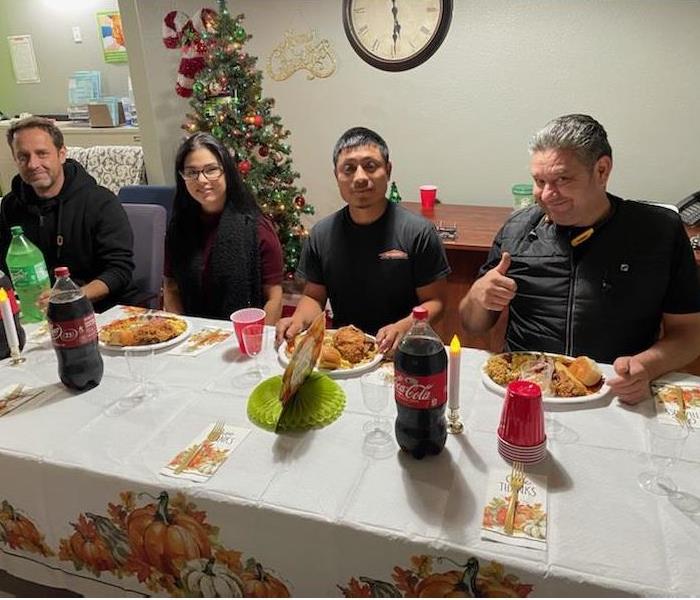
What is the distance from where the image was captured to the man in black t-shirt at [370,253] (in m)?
1.80

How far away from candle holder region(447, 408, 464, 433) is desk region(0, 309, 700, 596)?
0.03 meters

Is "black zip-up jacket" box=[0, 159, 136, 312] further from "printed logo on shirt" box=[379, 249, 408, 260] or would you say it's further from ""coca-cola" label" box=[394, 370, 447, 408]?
""coca-cola" label" box=[394, 370, 447, 408]

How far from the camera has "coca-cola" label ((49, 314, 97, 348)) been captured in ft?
4.20

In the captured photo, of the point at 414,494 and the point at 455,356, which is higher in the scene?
the point at 455,356

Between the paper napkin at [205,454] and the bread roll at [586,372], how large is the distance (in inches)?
29.1

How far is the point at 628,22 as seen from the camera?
2.96 metres

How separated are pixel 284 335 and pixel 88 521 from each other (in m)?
0.66

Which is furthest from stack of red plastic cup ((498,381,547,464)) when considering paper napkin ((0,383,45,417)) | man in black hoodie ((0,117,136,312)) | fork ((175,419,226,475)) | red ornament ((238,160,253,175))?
red ornament ((238,160,253,175))

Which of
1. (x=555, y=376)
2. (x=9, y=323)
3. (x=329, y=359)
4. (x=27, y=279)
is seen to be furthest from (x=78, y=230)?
(x=555, y=376)

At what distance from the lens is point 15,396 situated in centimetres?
133

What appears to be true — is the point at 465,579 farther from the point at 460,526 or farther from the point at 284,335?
the point at 284,335

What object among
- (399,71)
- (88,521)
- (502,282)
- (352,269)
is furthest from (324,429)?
(399,71)

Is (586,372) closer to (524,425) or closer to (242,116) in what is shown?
(524,425)

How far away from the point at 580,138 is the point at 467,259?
137cm
